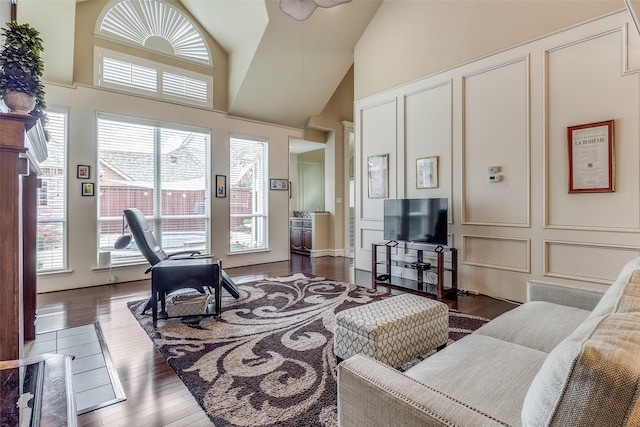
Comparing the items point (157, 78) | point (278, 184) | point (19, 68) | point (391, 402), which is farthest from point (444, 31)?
point (391, 402)

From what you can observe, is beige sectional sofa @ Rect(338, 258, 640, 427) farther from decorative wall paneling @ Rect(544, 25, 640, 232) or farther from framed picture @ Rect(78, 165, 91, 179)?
framed picture @ Rect(78, 165, 91, 179)

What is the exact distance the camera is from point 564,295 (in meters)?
2.16

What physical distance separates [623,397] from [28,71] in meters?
2.88

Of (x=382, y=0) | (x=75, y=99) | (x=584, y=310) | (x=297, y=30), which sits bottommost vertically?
(x=584, y=310)

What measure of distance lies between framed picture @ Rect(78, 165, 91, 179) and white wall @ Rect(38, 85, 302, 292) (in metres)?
0.06

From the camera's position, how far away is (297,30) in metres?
5.25

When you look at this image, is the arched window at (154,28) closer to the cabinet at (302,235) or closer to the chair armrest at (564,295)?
the cabinet at (302,235)

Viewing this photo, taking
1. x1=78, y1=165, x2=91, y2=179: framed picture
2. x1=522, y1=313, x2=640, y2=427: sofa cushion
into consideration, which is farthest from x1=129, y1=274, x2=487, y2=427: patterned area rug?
x1=78, y1=165, x2=91, y2=179: framed picture

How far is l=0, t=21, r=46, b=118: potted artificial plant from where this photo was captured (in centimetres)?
179

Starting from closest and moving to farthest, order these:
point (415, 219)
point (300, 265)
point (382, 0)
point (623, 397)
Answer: point (623, 397) → point (415, 219) → point (382, 0) → point (300, 265)

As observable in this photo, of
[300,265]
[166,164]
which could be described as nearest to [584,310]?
[300,265]

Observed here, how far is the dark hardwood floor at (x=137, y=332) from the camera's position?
1.80m

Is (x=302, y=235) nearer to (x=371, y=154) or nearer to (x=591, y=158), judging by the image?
(x=371, y=154)

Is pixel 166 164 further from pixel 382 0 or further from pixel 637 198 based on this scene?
pixel 637 198
